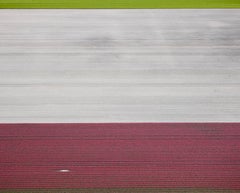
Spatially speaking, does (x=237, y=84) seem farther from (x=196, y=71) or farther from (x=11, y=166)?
Result: (x=11, y=166)

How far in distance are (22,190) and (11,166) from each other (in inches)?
10.3

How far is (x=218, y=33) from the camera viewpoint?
455 centimetres

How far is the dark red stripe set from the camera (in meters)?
2.11

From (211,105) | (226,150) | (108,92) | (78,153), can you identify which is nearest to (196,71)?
(211,105)

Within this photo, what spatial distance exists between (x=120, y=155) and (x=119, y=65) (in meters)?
1.53

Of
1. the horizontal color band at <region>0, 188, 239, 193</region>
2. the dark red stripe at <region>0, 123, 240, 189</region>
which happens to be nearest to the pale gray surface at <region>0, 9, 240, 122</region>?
the dark red stripe at <region>0, 123, 240, 189</region>

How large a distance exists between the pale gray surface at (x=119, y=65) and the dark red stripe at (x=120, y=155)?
18 cm
